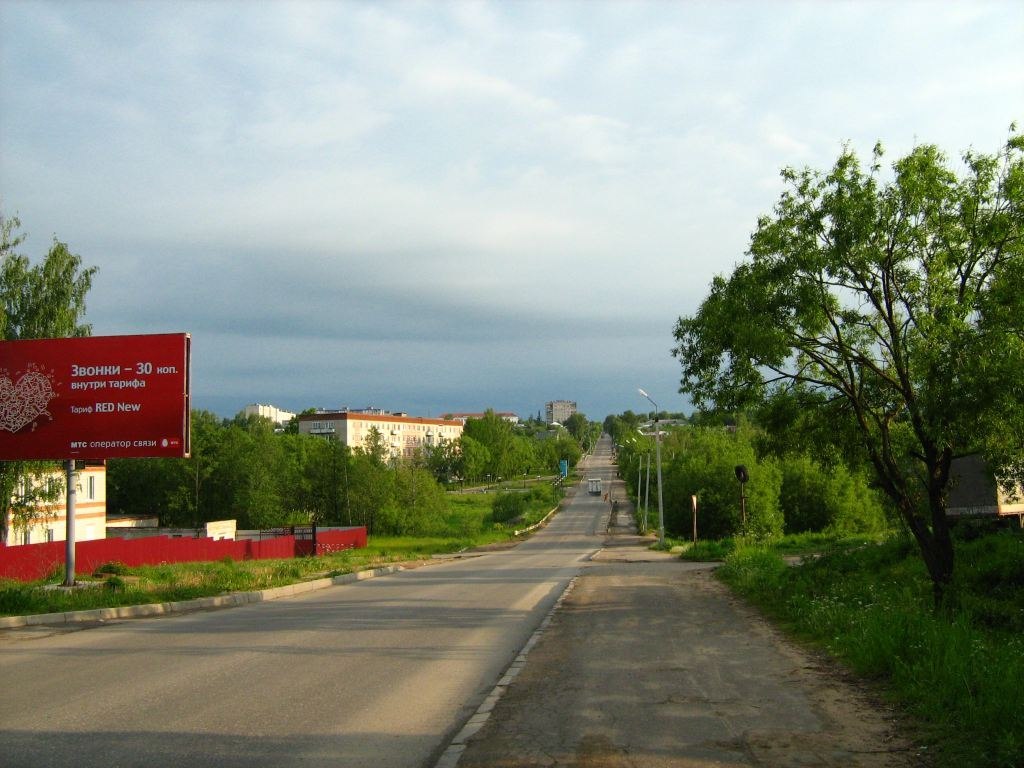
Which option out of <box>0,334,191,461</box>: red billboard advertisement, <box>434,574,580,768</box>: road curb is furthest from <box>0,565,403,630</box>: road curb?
<box>434,574,580,768</box>: road curb

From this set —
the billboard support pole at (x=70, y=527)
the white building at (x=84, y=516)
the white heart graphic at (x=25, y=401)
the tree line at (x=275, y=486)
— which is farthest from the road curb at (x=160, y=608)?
the tree line at (x=275, y=486)

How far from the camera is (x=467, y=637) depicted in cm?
1275

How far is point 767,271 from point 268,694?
33.3 ft

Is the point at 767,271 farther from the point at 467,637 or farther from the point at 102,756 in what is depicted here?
the point at 102,756

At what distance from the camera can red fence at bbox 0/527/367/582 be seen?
1060 inches

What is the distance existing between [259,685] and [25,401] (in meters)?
12.4

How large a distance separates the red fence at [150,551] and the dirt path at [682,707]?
19.6 metres

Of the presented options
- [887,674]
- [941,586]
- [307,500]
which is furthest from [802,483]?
[887,674]

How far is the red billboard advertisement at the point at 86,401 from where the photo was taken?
18.2 meters

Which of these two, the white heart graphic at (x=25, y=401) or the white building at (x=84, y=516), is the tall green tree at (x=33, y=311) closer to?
Result: the white building at (x=84, y=516)

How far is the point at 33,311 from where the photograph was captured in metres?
35.6

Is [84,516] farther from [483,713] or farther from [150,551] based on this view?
[483,713]

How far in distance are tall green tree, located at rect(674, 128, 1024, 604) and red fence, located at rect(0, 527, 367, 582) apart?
2058 centimetres

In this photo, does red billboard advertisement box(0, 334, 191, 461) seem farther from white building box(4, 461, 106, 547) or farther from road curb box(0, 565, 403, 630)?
white building box(4, 461, 106, 547)
